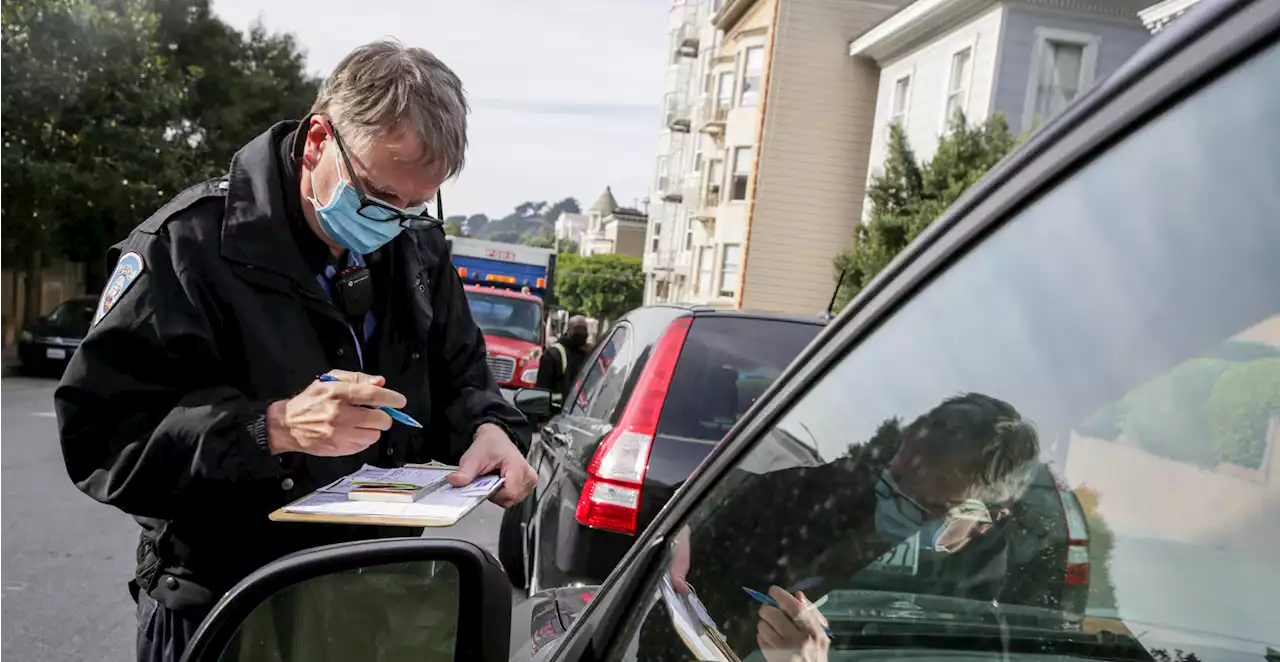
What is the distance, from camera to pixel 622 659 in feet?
4.27

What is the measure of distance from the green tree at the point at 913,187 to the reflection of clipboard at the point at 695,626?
1261 cm

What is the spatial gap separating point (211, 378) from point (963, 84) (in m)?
18.6

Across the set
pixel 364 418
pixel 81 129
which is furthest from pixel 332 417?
pixel 81 129

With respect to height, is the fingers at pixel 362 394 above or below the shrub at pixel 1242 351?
below

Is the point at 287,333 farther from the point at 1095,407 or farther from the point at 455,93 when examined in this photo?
the point at 1095,407

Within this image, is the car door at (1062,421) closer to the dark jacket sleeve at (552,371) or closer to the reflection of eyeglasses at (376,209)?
the reflection of eyeglasses at (376,209)

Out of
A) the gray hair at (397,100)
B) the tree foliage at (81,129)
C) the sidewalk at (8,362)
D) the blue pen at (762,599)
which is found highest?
the tree foliage at (81,129)

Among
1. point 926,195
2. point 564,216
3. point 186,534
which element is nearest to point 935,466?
point 186,534

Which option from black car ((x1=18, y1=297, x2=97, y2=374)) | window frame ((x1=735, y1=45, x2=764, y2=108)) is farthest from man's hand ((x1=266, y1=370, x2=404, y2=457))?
window frame ((x1=735, y1=45, x2=764, y2=108))

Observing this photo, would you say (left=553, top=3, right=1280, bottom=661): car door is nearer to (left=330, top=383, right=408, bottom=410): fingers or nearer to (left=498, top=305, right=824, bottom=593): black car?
(left=330, top=383, right=408, bottom=410): fingers

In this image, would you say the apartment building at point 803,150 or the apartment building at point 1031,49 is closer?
the apartment building at point 1031,49

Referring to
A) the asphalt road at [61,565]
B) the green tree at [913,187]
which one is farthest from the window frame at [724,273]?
the asphalt road at [61,565]

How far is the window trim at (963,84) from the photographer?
17.8 m

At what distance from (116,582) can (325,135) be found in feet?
14.5
